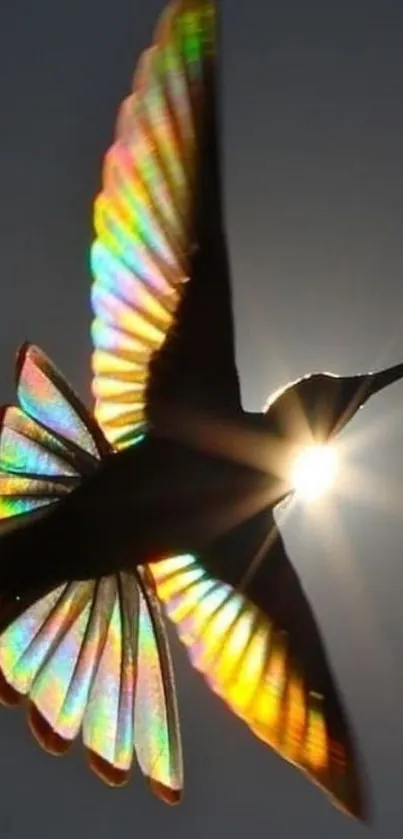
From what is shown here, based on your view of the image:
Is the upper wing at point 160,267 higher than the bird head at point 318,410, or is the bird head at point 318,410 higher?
the upper wing at point 160,267

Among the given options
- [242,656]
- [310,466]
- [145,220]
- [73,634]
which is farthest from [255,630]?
[145,220]

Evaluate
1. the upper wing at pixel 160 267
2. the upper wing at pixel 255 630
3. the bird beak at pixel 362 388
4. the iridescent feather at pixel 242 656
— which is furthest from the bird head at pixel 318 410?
the iridescent feather at pixel 242 656

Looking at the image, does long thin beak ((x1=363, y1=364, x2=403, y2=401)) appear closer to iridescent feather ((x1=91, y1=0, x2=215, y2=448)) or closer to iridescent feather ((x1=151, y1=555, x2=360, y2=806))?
iridescent feather ((x1=91, y1=0, x2=215, y2=448))

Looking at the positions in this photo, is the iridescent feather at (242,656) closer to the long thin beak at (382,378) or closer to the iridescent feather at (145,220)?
the iridescent feather at (145,220)

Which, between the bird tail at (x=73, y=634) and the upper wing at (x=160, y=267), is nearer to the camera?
the upper wing at (x=160, y=267)

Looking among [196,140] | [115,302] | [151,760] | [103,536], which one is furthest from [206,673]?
[196,140]

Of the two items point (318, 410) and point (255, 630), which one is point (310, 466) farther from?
point (255, 630)

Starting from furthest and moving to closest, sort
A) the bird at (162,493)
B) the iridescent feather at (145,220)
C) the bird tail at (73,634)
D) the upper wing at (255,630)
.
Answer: the upper wing at (255,630) < the bird tail at (73,634) < the bird at (162,493) < the iridescent feather at (145,220)
